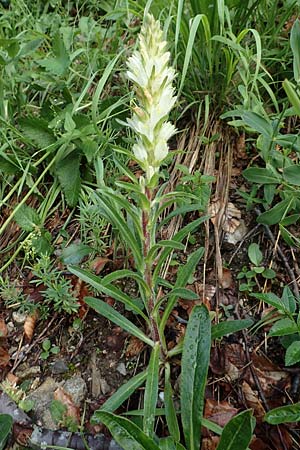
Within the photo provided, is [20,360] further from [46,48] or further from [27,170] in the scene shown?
[46,48]

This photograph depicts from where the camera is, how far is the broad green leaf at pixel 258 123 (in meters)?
2.08

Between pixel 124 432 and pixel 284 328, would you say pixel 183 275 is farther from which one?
pixel 124 432

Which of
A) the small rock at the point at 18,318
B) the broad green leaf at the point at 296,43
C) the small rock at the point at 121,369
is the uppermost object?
the broad green leaf at the point at 296,43

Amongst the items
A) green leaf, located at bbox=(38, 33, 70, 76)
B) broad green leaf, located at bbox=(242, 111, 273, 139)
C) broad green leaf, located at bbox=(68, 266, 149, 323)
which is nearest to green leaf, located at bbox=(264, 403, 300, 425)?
broad green leaf, located at bbox=(68, 266, 149, 323)

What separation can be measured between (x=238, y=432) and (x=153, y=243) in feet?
2.06

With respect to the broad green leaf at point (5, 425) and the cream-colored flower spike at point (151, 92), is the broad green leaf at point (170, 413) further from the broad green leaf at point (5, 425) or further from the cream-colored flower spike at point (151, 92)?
the cream-colored flower spike at point (151, 92)

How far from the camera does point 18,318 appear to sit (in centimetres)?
226

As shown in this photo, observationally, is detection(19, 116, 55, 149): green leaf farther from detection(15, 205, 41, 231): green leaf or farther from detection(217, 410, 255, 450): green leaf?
detection(217, 410, 255, 450): green leaf

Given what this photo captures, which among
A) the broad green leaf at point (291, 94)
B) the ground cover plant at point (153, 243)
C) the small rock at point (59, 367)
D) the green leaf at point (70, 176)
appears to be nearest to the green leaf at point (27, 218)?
the ground cover plant at point (153, 243)

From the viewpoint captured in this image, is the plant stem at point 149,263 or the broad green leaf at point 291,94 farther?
the broad green leaf at point 291,94

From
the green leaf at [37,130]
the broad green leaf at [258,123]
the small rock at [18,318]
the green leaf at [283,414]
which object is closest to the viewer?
the green leaf at [283,414]

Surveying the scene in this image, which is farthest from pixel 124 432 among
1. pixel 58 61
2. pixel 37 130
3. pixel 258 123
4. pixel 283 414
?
pixel 58 61

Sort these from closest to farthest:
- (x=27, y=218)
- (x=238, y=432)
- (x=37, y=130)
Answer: (x=238, y=432) < (x=27, y=218) < (x=37, y=130)

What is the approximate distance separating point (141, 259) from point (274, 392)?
694 mm
